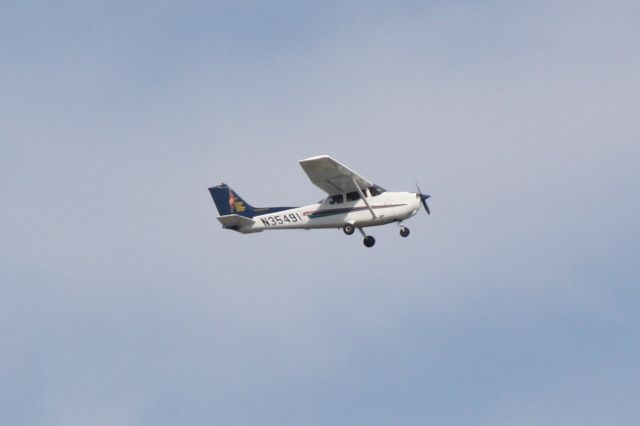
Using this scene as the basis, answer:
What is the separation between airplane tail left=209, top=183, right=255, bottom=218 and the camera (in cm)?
4981

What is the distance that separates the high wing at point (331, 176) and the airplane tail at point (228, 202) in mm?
4371

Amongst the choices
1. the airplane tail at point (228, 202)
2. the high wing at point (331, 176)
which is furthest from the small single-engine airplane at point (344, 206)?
the airplane tail at point (228, 202)

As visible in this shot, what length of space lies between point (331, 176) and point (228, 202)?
20.2 ft

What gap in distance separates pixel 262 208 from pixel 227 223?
1593mm

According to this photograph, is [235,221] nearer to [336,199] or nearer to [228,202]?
[228,202]

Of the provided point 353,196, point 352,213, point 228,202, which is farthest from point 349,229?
point 228,202

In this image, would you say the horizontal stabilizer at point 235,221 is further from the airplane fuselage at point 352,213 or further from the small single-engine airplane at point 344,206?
the airplane fuselage at point 352,213

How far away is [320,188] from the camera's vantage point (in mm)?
46719

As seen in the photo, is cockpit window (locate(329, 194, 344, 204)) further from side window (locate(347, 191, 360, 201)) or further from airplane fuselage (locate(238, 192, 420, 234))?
side window (locate(347, 191, 360, 201))

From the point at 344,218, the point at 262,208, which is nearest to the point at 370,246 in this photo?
the point at 344,218

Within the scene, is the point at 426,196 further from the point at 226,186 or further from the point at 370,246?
the point at 226,186

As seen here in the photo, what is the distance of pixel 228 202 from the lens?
50281 millimetres

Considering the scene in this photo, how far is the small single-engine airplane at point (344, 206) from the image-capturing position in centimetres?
4566

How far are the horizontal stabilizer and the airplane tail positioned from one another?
0.67 m
